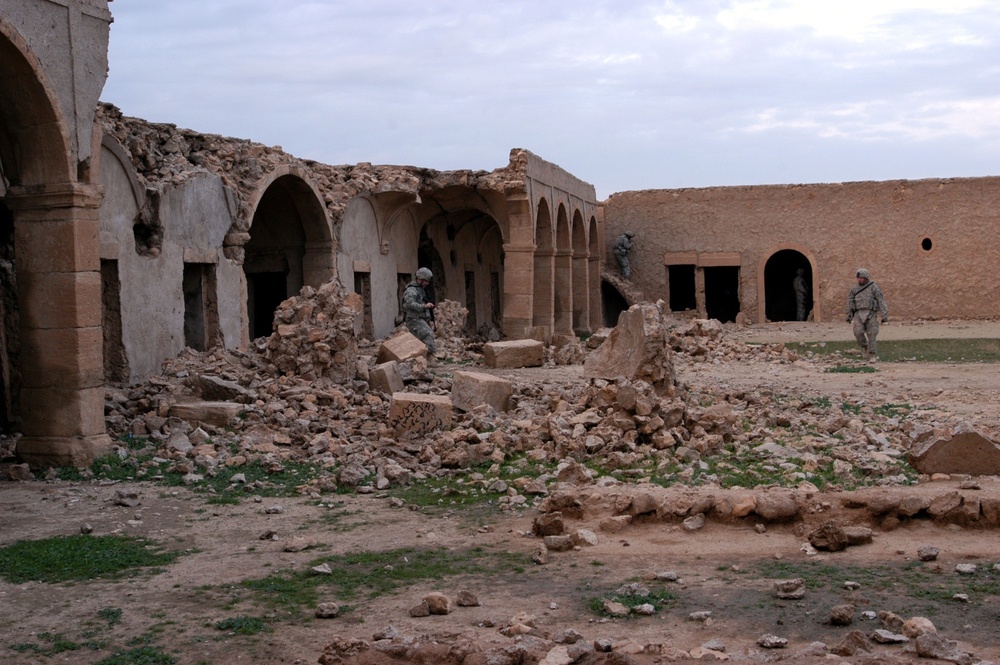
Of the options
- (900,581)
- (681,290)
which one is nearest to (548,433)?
(900,581)

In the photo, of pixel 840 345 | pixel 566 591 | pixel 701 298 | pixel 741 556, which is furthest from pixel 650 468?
pixel 701 298

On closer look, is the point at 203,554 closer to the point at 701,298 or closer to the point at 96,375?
the point at 96,375

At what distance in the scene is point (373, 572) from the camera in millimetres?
5594

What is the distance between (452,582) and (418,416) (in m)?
4.24

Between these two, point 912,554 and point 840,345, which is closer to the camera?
point 912,554

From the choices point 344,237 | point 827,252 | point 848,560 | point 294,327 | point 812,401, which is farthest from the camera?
point 827,252

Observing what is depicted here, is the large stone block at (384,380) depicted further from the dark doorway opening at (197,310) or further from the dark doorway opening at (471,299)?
the dark doorway opening at (471,299)

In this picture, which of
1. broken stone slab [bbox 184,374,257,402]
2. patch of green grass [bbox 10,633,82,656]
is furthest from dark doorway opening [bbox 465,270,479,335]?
patch of green grass [bbox 10,633,82,656]

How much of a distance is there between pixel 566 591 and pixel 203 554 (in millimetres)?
2242

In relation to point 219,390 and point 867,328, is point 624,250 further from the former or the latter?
point 219,390

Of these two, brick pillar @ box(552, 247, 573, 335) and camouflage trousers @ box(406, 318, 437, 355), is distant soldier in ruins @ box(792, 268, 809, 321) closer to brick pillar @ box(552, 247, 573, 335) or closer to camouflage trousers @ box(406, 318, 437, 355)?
brick pillar @ box(552, 247, 573, 335)

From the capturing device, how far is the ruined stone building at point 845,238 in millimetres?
26844

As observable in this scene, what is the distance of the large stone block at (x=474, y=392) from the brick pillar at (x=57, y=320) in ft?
11.0

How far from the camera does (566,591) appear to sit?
515cm
